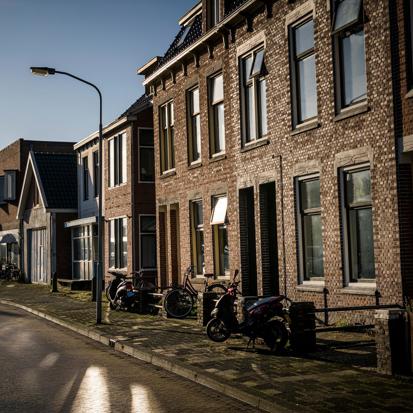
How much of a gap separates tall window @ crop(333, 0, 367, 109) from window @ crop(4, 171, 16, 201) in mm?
35008

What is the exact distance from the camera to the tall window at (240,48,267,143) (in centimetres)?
1767

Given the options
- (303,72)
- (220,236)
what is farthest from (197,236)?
(303,72)

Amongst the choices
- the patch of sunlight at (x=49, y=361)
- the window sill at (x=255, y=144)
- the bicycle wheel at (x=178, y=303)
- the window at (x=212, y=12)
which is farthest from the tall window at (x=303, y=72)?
the patch of sunlight at (x=49, y=361)

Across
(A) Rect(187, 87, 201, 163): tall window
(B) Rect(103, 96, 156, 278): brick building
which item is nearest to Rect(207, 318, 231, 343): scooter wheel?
(A) Rect(187, 87, 201, 163): tall window

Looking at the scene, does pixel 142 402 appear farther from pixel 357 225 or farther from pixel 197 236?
pixel 197 236

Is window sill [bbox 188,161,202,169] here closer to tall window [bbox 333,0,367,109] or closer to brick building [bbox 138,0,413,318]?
brick building [bbox 138,0,413,318]

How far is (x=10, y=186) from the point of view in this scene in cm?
4662

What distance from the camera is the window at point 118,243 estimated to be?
94.5 feet

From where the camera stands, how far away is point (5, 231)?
156ft

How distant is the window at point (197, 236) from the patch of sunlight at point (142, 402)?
1185 centimetres

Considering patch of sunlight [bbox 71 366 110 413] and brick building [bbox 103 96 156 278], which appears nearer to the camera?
patch of sunlight [bbox 71 366 110 413]

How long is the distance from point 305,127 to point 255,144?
236 cm

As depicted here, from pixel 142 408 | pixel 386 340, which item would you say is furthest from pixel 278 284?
pixel 142 408

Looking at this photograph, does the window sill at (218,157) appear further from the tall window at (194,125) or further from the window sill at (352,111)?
the window sill at (352,111)
